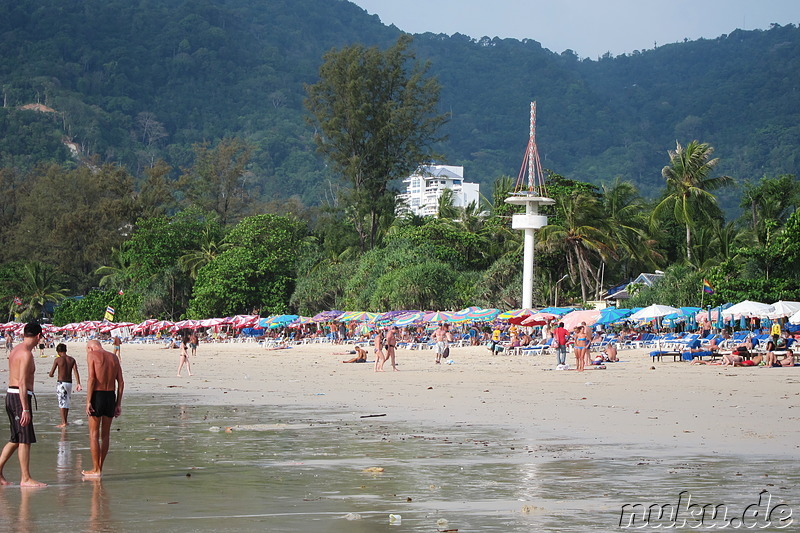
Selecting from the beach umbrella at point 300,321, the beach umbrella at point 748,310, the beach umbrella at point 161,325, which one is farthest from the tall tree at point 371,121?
Result: the beach umbrella at point 748,310

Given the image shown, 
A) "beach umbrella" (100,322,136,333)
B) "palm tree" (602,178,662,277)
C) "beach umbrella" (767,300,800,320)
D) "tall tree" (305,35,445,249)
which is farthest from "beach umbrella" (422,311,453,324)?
"beach umbrella" (100,322,136,333)

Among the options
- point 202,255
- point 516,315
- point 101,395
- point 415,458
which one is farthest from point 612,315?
point 202,255

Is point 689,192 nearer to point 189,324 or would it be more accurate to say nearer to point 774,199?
point 774,199

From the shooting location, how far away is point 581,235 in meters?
47.4

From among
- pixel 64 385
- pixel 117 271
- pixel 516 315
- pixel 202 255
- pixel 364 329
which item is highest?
pixel 202 255

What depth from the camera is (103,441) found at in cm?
884

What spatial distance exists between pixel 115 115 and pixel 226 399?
178473 mm

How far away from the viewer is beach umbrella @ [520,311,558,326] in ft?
131

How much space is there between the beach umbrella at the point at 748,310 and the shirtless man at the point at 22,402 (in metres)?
27.3

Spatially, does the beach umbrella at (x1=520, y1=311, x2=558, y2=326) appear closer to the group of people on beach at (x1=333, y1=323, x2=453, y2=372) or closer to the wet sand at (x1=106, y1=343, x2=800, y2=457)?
the group of people on beach at (x1=333, y1=323, x2=453, y2=372)

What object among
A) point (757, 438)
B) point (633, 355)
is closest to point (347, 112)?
point (633, 355)

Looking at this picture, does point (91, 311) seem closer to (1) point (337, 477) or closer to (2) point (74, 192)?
(2) point (74, 192)

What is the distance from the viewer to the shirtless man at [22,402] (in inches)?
321

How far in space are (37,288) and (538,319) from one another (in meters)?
53.4
